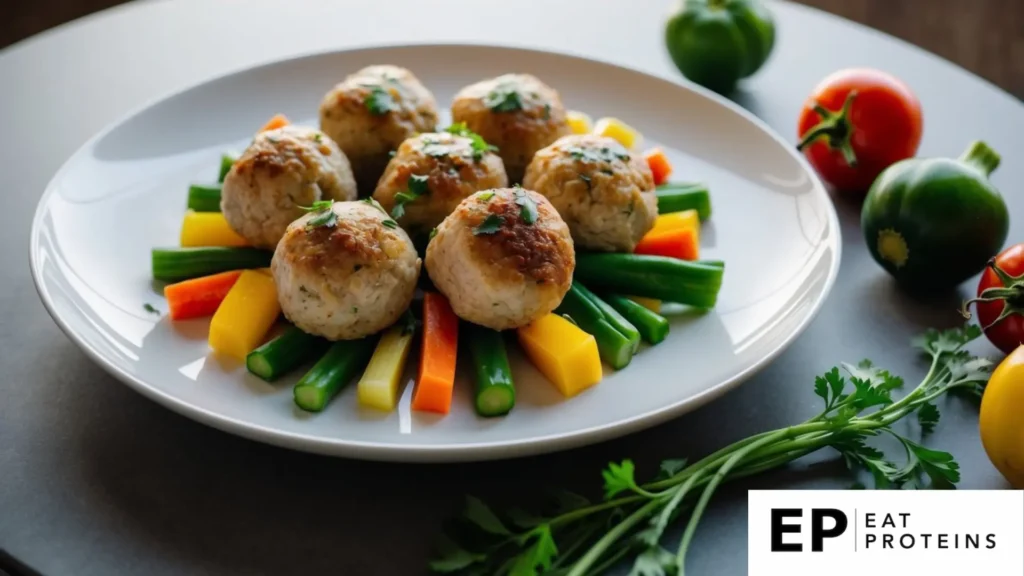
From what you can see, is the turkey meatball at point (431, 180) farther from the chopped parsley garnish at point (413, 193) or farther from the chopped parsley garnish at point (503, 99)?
the chopped parsley garnish at point (503, 99)

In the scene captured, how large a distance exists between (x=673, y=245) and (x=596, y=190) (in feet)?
1.17

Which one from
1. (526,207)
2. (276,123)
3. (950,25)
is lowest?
(950,25)

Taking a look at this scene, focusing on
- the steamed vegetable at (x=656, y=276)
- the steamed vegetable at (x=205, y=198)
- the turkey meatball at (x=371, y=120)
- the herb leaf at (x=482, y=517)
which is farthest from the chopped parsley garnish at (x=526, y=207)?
the steamed vegetable at (x=205, y=198)

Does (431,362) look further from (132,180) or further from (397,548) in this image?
(132,180)

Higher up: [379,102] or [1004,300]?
[379,102]

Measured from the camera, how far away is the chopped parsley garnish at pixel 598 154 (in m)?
2.95

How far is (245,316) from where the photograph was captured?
2727 millimetres

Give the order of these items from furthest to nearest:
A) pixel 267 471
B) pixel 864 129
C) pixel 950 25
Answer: pixel 950 25 < pixel 864 129 < pixel 267 471

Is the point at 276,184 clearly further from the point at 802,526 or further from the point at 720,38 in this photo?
the point at 720,38

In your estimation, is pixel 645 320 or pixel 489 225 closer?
pixel 489 225

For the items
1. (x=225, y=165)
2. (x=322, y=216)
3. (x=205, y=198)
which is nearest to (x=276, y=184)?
(x=322, y=216)

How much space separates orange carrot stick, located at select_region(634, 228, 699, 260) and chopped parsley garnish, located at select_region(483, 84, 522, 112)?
0.57 m

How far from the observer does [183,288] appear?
2.83 meters

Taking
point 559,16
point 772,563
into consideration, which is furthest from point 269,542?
point 559,16
